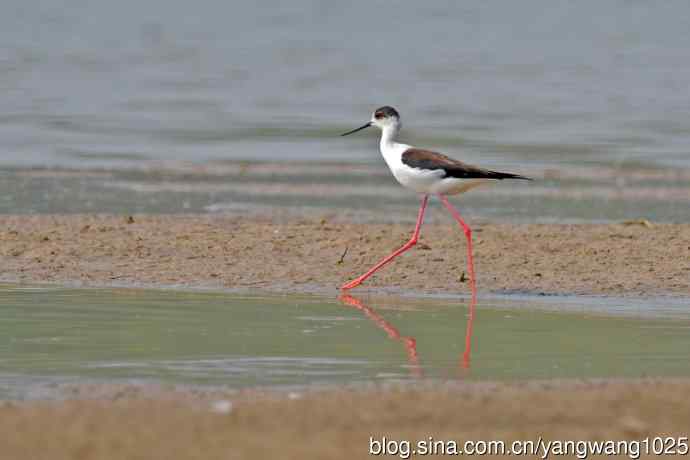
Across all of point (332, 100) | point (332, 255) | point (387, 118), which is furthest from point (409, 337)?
point (332, 100)

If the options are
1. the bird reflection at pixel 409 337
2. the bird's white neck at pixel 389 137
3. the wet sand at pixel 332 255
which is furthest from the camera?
the bird's white neck at pixel 389 137

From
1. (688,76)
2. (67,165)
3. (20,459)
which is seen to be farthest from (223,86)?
(20,459)

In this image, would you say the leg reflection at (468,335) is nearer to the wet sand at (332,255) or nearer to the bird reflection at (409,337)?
the bird reflection at (409,337)

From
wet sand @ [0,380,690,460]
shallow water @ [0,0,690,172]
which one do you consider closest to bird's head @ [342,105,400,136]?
wet sand @ [0,380,690,460]

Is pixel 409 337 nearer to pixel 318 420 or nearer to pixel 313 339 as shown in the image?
pixel 313 339

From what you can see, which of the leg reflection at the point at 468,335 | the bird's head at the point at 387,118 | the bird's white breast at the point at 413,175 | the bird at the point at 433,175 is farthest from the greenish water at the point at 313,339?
the bird's head at the point at 387,118

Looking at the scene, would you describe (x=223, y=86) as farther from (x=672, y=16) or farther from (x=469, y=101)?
(x=672, y=16)

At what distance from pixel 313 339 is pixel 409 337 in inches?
20.4

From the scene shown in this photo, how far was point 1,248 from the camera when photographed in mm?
11570

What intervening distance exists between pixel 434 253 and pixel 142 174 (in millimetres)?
6393

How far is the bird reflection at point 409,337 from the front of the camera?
24.9 feet

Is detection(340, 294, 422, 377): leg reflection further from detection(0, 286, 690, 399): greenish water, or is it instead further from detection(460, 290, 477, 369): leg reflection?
detection(460, 290, 477, 369): leg reflection

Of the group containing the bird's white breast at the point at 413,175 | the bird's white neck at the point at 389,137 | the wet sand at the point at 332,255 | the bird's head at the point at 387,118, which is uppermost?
the bird's head at the point at 387,118

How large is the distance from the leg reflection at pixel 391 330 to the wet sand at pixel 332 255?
57 cm
